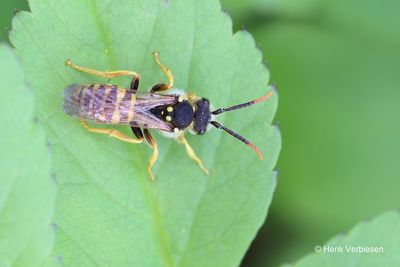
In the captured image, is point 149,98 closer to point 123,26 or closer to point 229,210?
point 123,26

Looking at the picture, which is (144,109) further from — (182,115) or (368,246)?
(368,246)

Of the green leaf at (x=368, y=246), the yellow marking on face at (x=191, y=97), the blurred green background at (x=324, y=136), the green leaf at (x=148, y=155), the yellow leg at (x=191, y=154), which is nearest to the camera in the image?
the green leaf at (x=368, y=246)

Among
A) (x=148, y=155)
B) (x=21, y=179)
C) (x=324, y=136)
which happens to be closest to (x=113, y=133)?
(x=148, y=155)

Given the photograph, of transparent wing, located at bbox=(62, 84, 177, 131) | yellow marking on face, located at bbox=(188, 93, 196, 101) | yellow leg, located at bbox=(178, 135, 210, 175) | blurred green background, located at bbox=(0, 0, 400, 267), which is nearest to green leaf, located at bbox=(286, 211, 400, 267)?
yellow leg, located at bbox=(178, 135, 210, 175)

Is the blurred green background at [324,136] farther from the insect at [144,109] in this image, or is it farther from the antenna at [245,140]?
the antenna at [245,140]

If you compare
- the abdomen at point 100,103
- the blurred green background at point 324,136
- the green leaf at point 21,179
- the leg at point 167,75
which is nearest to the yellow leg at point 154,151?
the abdomen at point 100,103

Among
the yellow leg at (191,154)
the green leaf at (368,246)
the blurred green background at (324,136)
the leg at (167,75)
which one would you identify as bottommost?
the blurred green background at (324,136)

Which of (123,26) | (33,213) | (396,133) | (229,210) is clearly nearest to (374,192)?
(396,133)
